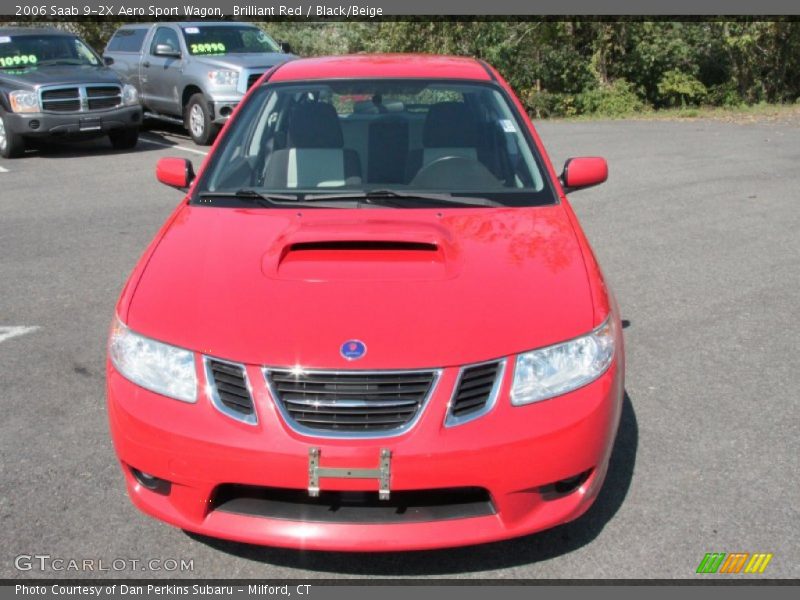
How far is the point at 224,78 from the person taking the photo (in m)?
14.6

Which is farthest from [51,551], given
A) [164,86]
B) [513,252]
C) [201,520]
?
[164,86]

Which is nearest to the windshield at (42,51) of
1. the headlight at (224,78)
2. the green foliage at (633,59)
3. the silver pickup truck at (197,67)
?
the silver pickup truck at (197,67)

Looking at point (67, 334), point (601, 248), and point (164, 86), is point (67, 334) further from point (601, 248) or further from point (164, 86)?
point (164, 86)

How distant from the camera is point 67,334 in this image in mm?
5812

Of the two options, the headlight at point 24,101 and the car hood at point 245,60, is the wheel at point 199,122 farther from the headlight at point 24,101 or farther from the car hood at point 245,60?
the headlight at point 24,101

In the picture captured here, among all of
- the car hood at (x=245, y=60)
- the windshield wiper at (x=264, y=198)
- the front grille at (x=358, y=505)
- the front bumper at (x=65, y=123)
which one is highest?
the windshield wiper at (x=264, y=198)

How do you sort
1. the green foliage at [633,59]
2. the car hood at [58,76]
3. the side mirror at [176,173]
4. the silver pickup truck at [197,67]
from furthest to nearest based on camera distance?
the green foliage at [633,59] < the silver pickup truck at [197,67] < the car hood at [58,76] < the side mirror at [176,173]

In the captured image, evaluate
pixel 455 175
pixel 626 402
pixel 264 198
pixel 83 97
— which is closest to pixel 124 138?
pixel 83 97

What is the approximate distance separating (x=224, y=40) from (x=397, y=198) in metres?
12.4

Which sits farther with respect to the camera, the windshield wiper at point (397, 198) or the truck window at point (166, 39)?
the truck window at point (166, 39)

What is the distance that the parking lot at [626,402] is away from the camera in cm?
345

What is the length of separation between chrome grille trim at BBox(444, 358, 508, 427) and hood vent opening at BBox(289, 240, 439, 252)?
74 centimetres

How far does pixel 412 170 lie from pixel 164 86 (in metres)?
12.5

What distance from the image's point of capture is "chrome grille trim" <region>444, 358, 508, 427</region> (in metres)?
3.00
